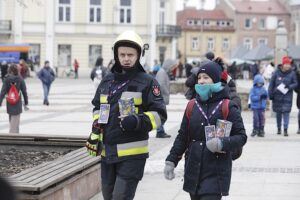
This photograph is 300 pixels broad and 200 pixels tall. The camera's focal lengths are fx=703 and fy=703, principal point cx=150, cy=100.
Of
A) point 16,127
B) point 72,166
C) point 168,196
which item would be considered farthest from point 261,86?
point 72,166

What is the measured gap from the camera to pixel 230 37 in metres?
107

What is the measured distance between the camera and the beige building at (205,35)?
10581 centimetres

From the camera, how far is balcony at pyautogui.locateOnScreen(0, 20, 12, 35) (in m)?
56.7

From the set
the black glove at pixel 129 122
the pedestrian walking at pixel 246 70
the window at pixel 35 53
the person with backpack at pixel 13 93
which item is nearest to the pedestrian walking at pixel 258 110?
the person with backpack at pixel 13 93

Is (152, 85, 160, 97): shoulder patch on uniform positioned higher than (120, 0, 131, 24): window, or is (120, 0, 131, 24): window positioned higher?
(120, 0, 131, 24): window

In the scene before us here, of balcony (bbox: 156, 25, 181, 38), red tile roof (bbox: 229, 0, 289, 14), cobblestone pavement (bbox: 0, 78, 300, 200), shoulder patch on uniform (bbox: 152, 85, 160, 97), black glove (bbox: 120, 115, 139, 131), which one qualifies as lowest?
cobblestone pavement (bbox: 0, 78, 300, 200)

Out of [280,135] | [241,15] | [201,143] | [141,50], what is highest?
[241,15]

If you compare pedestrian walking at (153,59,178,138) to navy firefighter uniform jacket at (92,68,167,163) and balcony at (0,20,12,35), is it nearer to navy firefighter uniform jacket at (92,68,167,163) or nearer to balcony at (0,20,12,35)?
navy firefighter uniform jacket at (92,68,167,163)

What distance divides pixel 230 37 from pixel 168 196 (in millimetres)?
100243

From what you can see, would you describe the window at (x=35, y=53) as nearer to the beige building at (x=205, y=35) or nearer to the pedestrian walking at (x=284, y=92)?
the pedestrian walking at (x=284, y=92)

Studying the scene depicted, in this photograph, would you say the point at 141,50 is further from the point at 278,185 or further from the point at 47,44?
the point at 47,44

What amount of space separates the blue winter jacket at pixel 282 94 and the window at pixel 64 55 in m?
44.5

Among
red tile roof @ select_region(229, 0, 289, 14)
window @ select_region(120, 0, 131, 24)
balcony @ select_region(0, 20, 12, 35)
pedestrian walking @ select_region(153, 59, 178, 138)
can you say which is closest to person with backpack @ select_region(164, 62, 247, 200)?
pedestrian walking @ select_region(153, 59, 178, 138)

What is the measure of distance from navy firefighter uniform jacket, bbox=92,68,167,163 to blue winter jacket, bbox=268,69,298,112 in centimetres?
983
